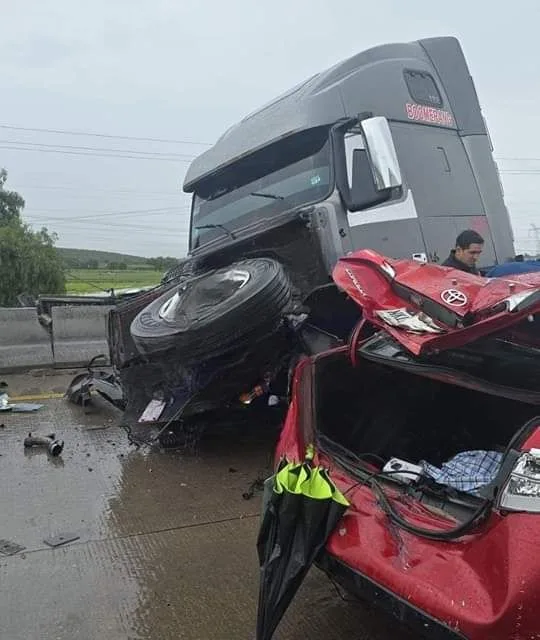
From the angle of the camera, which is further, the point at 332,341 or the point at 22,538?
the point at 332,341

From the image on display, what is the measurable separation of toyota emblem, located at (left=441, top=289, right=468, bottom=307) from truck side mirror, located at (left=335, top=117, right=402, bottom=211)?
8.48 feet

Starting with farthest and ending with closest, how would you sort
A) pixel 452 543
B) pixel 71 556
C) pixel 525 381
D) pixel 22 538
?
pixel 22 538
pixel 71 556
pixel 525 381
pixel 452 543

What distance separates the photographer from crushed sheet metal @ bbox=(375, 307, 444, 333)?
91.8 inches

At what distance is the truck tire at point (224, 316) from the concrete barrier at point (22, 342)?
13.8 feet

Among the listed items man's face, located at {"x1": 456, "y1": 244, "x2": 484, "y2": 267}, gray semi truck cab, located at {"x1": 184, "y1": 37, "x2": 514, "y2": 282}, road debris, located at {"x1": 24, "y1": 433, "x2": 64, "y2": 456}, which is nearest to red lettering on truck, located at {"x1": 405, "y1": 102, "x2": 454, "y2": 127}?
gray semi truck cab, located at {"x1": 184, "y1": 37, "x2": 514, "y2": 282}

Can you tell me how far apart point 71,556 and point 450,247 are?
3.83 meters

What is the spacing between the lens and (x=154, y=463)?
5.02 metres

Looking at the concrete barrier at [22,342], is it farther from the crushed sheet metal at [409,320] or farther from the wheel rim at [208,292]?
the crushed sheet metal at [409,320]

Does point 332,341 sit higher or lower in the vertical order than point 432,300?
lower

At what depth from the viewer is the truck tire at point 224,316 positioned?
4.24 meters

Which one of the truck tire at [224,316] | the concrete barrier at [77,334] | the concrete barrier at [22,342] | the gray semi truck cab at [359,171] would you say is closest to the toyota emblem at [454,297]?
the truck tire at [224,316]

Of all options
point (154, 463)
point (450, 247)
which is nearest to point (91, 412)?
point (154, 463)

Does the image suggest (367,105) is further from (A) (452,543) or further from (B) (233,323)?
(A) (452,543)

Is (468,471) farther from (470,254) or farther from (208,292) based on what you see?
(470,254)
